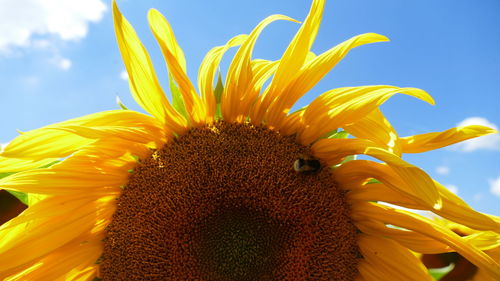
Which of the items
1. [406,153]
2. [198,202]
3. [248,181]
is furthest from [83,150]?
[406,153]

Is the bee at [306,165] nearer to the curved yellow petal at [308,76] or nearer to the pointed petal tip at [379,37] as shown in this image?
the curved yellow petal at [308,76]

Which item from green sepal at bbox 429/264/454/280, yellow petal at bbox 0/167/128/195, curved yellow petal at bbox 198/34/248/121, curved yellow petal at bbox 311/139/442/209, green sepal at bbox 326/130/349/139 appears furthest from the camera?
green sepal at bbox 429/264/454/280

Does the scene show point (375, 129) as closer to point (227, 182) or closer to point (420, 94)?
point (420, 94)

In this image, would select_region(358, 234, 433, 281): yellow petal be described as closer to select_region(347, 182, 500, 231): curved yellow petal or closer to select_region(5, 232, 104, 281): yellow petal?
select_region(347, 182, 500, 231): curved yellow petal

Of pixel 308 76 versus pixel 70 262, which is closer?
pixel 308 76

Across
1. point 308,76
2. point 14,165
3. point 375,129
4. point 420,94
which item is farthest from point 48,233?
point 420,94

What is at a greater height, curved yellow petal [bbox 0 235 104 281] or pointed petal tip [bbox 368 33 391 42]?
pointed petal tip [bbox 368 33 391 42]

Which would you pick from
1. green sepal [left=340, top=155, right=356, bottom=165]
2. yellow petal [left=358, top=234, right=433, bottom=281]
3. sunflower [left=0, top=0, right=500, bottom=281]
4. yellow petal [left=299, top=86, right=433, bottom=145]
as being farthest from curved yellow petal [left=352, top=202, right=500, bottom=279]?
yellow petal [left=299, top=86, right=433, bottom=145]
